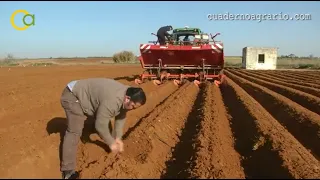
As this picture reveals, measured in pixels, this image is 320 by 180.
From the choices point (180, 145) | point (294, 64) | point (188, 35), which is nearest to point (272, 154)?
point (180, 145)

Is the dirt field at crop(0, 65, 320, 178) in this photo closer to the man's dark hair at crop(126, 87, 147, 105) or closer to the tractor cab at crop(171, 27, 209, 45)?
the man's dark hair at crop(126, 87, 147, 105)

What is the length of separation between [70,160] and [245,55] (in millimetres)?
40159

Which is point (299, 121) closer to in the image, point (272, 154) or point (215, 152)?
point (272, 154)

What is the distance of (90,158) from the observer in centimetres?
562

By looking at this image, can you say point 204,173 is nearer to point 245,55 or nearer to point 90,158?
point 90,158

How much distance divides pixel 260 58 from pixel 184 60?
29.2 meters

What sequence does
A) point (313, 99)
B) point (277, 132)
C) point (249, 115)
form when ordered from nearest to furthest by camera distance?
point (277, 132) < point (249, 115) < point (313, 99)

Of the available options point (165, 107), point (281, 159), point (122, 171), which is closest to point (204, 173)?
point (122, 171)

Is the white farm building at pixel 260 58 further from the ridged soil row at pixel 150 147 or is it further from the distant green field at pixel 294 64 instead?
the ridged soil row at pixel 150 147

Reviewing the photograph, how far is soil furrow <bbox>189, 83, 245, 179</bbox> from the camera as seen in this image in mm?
4965

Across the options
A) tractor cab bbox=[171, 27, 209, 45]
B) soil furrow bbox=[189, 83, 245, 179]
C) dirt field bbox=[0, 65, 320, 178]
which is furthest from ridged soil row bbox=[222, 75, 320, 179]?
tractor cab bbox=[171, 27, 209, 45]

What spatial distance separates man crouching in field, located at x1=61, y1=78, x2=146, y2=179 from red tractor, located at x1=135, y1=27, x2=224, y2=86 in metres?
10.3

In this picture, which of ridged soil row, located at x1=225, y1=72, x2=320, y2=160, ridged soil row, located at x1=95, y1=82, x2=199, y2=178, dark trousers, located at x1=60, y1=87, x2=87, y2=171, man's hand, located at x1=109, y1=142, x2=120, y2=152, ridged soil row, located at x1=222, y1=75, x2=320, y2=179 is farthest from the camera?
ridged soil row, located at x1=225, y1=72, x2=320, y2=160

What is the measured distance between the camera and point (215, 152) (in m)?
5.82
